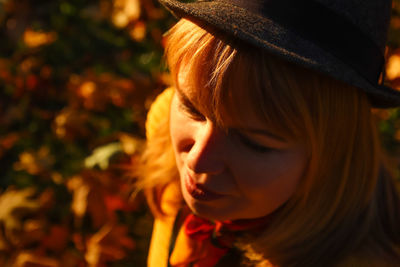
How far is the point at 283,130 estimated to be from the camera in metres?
0.95

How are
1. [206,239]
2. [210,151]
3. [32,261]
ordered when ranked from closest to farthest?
[210,151] < [206,239] < [32,261]

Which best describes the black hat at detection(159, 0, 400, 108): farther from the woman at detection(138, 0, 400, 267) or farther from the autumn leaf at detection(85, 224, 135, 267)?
the autumn leaf at detection(85, 224, 135, 267)

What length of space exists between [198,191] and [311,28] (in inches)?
19.6

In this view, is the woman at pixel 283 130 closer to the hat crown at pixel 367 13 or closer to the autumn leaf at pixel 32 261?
the hat crown at pixel 367 13

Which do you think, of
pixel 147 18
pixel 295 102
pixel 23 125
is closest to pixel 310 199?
pixel 295 102

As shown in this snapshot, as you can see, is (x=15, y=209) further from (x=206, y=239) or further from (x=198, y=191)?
(x=198, y=191)

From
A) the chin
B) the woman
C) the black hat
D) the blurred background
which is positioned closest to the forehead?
the woman

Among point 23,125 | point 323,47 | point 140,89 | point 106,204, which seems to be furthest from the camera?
point 23,125

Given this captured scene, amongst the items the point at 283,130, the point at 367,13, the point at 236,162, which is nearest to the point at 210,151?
the point at 236,162

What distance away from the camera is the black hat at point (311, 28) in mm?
849

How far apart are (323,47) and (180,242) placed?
2.59ft

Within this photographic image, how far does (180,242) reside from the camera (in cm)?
136

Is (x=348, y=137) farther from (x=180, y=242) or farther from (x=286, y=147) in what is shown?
(x=180, y=242)

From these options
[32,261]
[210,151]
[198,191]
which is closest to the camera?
[210,151]
